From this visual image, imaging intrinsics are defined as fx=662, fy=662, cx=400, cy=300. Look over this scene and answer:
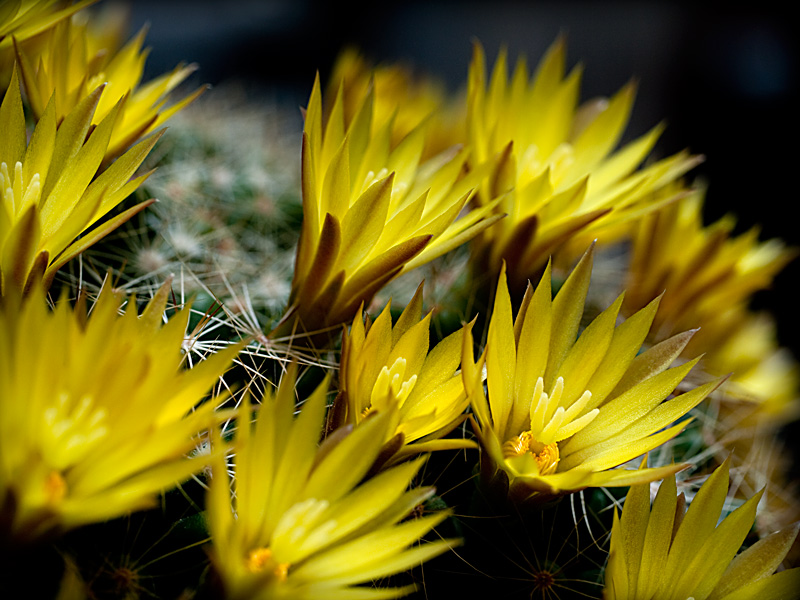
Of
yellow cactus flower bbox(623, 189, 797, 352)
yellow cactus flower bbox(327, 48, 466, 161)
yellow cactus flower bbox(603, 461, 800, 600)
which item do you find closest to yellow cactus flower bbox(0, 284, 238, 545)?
yellow cactus flower bbox(603, 461, 800, 600)

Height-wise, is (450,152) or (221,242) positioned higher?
(450,152)

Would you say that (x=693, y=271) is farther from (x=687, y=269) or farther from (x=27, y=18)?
(x=27, y=18)

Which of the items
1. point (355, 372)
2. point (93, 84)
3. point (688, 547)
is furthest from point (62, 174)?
point (688, 547)

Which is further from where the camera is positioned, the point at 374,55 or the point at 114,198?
the point at 374,55

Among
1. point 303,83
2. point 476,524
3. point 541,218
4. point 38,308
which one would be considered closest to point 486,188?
point 541,218

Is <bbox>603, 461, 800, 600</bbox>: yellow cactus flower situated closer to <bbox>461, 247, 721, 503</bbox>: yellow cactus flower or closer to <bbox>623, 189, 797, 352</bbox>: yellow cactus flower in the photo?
<bbox>461, 247, 721, 503</bbox>: yellow cactus flower

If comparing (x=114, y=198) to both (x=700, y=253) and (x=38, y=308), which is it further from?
(x=700, y=253)

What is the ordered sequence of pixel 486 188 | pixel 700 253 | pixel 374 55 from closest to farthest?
pixel 486 188
pixel 700 253
pixel 374 55

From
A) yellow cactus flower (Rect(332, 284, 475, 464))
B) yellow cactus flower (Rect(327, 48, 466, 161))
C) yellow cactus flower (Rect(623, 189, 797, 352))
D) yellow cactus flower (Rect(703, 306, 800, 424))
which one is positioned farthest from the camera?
yellow cactus flower (Rect(327, 48, 466, 161))
